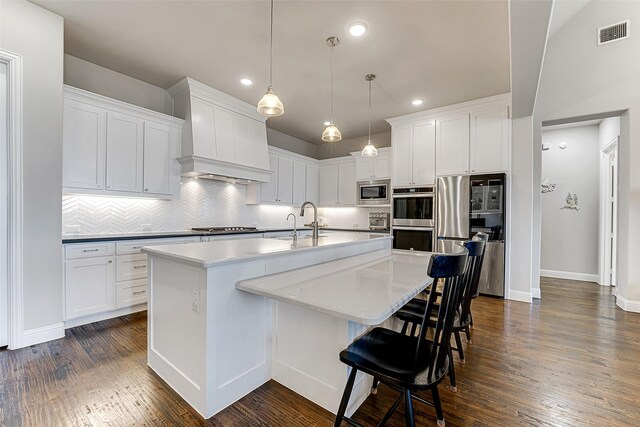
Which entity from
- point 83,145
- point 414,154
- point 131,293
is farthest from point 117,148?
point 414,154

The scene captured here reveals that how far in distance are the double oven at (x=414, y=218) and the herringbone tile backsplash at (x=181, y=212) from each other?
4.31 ft

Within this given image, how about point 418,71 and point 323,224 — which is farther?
point 323,224

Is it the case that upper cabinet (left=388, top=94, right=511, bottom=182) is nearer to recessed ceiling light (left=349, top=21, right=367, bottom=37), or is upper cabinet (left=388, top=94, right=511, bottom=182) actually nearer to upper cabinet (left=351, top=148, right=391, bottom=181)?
upper cabinet (left=351, top=148, right=391, bottom=181)

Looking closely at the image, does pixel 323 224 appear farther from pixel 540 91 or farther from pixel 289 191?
pixel 540 91

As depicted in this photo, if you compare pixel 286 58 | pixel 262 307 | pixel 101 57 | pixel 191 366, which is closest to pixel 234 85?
pixel 286 58

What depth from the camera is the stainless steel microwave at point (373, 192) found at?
5461 mm

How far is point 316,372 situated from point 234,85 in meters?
3.64

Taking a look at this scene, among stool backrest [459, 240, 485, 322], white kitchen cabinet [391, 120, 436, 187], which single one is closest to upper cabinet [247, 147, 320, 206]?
white kitchen cabinet [391, 120, 436, 187]

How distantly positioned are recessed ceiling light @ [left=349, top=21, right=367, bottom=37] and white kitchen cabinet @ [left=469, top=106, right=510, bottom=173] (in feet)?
8.14

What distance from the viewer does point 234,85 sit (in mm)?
3887

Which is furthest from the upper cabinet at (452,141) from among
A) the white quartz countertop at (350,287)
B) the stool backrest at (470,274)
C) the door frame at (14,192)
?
the door frame at (14,192)

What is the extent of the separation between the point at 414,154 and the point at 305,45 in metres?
2.65

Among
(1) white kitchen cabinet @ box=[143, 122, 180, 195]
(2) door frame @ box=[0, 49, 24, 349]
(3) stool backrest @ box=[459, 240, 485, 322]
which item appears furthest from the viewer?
(1) white kitchen cabinet @ box=[143, 122, 180, 195]

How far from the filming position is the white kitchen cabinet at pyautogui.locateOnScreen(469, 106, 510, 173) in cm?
406
